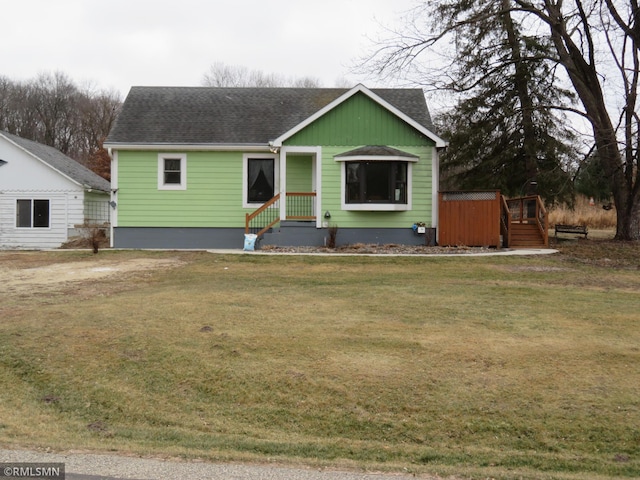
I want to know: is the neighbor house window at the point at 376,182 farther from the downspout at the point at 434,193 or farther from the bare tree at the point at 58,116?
the bare tree at the point at 58,116

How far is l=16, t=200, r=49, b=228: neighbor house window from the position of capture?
2439 centimetres

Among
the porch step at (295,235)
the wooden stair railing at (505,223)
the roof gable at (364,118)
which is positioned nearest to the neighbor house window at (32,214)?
the porch step at (295,235)

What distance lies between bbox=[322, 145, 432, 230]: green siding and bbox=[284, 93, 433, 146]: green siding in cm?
27

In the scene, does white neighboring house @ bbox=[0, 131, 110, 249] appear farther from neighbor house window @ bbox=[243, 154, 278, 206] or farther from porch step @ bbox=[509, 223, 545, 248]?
porch step @ bbox=[509, 223, 545, 248]

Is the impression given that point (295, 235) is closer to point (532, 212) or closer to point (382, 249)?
point (382, 249)

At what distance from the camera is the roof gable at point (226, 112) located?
65.3 feet

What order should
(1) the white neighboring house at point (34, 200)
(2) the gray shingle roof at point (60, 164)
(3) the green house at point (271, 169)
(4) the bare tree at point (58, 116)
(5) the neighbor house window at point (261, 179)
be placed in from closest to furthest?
(3) the green house at point (271, 169) < (5) the neighbor house window at point (261, 179) < (1) the white neighboring house at point (34, 200) < (2) the gray shingle roof at point (60, 164) < (4) the bare tree at point (58, 116)

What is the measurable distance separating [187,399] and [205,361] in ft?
2.58

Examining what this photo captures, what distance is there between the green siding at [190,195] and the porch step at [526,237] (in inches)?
356

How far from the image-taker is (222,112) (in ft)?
71.0

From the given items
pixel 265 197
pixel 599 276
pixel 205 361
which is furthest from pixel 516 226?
pixel 205 361

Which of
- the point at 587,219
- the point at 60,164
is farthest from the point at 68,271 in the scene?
the point at 587,219

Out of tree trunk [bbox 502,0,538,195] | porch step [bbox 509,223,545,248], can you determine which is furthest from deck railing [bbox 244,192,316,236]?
tree trunk [bbox 502,0,538,195]

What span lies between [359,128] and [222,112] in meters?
5.66
